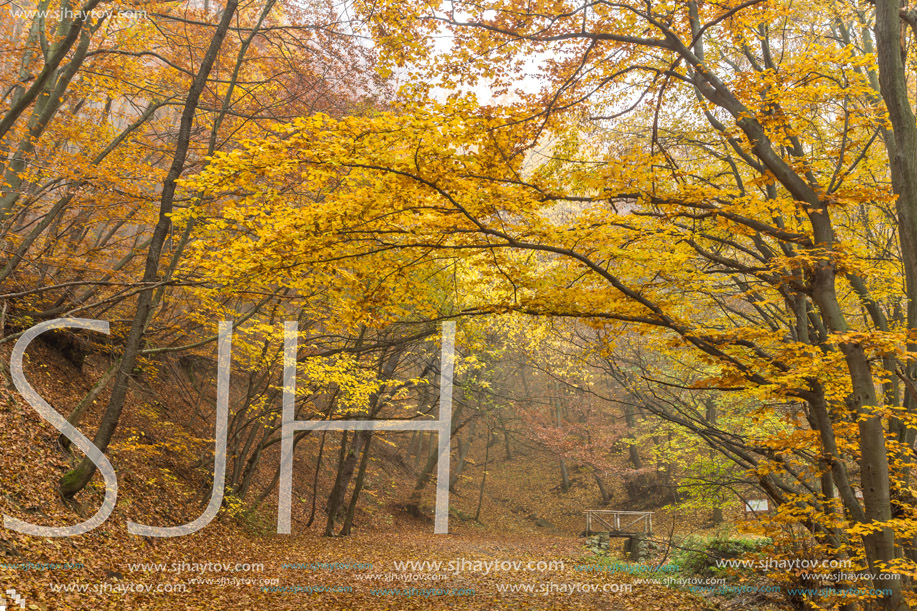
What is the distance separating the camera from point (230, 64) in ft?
36.5

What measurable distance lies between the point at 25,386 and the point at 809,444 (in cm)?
1114

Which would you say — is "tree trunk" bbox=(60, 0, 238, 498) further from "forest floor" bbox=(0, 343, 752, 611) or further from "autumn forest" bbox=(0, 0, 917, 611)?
"forest floor" bbox=(0, 343, 752, 611)

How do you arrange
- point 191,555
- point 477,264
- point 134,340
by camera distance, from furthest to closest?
point 191,555, point 134,340, point 477,264

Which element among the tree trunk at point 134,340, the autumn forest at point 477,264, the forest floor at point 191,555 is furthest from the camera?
the tree trunk at point 134,340

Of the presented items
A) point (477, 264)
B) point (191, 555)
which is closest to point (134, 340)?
point (191, 555)

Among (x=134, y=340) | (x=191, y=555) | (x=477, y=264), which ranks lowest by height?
(x=191, y=555)

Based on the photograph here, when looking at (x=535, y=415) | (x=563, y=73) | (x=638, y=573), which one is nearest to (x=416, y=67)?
(x=563, y=73)

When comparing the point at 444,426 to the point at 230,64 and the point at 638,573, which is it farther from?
the point at 230,64

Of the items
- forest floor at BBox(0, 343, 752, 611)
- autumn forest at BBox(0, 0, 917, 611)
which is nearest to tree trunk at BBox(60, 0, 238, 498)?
autumn forest at BBox(0, 0, 917, 611)

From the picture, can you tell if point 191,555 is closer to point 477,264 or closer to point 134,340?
point 134,340

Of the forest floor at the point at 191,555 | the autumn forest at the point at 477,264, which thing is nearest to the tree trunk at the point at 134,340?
the autumn forest at the point at 477,264

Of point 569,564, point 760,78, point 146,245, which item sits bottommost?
point 569,564

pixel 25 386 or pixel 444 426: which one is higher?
pixel 25 386

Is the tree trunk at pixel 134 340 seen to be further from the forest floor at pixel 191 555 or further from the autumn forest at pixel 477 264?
the forest floor at pixel 191 555
